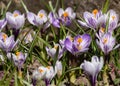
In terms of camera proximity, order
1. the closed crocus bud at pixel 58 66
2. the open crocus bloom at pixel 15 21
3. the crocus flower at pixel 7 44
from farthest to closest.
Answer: the open crocus bloom at pixel 15 21 < the crocus flower at pixel 7 44 < the closed crocus bud at pixel 58 66

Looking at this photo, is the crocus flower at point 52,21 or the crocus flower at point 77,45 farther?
the crocus flower at point 52,21

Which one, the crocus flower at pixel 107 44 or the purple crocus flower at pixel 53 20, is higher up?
the purple crocus flower at pixel 53 20

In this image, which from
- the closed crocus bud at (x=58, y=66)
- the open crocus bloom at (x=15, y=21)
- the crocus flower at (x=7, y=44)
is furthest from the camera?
the open crocus bloom at (x=15, y=21)

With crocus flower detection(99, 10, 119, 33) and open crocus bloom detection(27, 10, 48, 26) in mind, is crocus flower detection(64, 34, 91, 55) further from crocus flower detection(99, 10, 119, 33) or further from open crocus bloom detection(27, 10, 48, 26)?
open crocus bloom detection(27, 10, 48, 26)

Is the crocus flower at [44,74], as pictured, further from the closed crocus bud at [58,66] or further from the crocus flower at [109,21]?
the crocus flower at [109,21]

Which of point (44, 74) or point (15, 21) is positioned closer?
point (44, 74)

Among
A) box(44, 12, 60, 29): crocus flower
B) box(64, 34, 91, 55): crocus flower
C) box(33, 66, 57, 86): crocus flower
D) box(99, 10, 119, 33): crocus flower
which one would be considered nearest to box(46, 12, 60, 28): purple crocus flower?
box(44, 12, 60, 29): crocus flower

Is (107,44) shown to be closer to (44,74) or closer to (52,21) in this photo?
(44,74)

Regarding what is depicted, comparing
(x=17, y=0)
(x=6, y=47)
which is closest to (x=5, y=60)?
(x=6, y=47)

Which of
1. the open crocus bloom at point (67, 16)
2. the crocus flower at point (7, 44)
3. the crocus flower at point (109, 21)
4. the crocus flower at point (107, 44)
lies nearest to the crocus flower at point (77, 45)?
the crocus flower at point (107, 44)

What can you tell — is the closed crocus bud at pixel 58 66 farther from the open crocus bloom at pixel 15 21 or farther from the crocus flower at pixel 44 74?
the open crocus bloom at pixel 15 21

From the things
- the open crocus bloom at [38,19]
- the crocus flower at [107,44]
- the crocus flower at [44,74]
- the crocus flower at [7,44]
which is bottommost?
the crocus flower at [44,74]

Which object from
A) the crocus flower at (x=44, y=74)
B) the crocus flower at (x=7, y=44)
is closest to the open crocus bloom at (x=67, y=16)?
the crocus flower at (x=7, y=44)

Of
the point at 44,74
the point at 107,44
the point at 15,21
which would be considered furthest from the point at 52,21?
the point at 44,74
